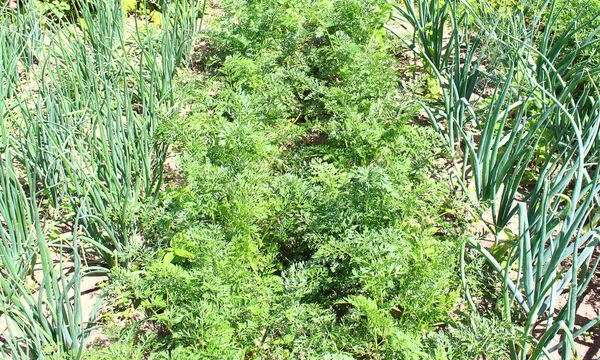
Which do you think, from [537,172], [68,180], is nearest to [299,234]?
[68,180]

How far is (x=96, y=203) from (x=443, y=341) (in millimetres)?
1352

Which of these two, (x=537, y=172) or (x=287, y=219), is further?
(x=537, y=172)

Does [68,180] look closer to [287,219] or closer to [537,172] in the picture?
[287,219]

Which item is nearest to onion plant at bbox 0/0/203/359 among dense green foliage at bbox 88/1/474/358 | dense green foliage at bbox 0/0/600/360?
dense green foliage at bbox 0/0/600/360

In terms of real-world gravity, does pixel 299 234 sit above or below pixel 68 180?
below

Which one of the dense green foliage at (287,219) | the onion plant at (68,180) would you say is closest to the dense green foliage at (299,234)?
the dense green foliage at (287,219)

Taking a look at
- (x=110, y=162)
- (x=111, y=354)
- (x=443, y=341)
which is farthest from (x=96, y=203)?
(x=443, y=341)

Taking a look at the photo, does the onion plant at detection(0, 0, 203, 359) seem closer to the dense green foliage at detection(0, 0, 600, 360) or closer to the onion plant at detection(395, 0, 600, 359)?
the dense green foliage at detection(0, 0, 600, 360)

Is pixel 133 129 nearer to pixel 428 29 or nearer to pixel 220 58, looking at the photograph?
pixel 220 58

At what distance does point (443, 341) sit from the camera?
1.93 metres

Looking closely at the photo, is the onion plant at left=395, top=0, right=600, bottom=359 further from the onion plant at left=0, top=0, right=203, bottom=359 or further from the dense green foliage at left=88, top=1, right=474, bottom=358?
the onion plant at left=0, top=0, right=203, bottom=359

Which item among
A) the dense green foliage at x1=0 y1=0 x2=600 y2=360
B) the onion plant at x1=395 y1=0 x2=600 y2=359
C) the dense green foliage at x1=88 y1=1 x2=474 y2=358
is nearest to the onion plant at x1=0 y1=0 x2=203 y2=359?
the dense green foliage at x1=0 y1=0 x2=600 y2=360

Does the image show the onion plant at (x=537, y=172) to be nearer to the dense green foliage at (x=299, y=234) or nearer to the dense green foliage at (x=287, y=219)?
the dense green foliage at (x=287, y=219)

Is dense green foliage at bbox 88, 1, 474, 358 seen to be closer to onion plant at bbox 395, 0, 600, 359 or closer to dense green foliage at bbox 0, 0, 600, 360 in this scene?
dense green foliage at bbox 0, 0, 600, 360
